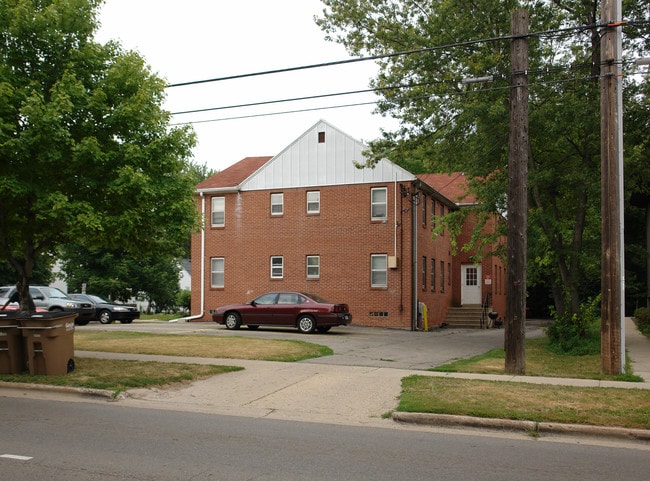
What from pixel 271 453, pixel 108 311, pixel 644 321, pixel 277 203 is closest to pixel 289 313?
pixel 277 203

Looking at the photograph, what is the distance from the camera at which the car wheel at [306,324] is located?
75.2 feet

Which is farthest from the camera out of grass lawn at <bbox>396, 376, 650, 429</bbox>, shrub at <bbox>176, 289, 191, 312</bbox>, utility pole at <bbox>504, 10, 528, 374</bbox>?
shrub at <bbox>176, 289, 191, 312</bbox>

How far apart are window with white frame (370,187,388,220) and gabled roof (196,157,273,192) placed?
6700 millimetres

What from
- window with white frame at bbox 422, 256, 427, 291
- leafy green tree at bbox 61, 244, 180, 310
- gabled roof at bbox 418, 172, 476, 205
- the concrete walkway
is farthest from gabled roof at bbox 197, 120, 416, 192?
leafy green tree at bbox 61, 244, 180, 310

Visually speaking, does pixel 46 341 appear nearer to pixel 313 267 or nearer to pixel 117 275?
pixel 313 267

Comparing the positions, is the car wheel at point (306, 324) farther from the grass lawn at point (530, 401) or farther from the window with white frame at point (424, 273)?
the grass lawn at point (530, 401)

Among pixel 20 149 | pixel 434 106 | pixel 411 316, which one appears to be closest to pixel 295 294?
pixel 411 316

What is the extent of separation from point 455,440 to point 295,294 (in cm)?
1606

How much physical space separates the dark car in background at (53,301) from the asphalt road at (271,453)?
1866 centimetres

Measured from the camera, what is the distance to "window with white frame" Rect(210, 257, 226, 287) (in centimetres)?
3050

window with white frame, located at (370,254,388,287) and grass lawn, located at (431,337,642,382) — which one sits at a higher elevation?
window with white frame, located at (370,254,388,287)

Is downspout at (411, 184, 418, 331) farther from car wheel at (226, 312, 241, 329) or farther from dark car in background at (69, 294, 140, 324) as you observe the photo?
dark car in background at (69, 294, 140, 324)

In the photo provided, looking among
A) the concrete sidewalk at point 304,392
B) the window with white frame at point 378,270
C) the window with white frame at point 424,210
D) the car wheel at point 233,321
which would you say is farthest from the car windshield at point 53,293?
the concrete sidewalk at point 304,392

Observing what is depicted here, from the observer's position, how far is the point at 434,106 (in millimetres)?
19531
